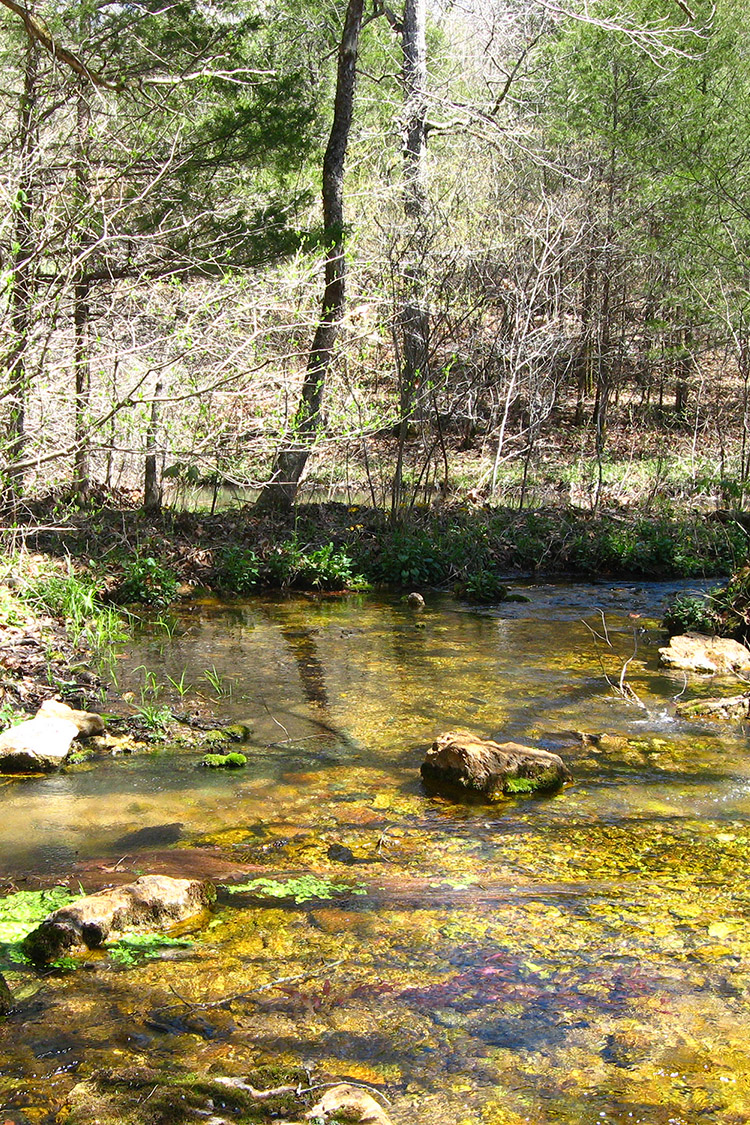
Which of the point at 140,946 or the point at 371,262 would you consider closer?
the point at 140,946

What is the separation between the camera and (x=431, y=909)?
444cm

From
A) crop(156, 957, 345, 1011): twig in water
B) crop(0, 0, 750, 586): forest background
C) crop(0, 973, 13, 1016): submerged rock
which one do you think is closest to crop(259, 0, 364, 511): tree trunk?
crop(0, 0, 750, 586): forest background

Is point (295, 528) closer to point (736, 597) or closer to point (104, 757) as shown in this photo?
point (736, 597)

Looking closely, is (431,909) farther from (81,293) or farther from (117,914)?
(81,293)

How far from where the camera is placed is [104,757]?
6.43m

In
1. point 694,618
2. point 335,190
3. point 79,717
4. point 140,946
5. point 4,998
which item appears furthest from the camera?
point 335,190

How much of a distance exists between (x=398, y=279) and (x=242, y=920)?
988 centimetres

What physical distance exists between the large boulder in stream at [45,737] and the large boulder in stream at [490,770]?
2.32m

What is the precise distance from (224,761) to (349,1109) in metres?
3.58

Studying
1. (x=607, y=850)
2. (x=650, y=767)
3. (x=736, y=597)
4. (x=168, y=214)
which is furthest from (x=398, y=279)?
(x=607, y=850)

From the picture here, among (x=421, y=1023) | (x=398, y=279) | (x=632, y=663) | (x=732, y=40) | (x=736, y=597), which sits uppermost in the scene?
(x=732, y=40)

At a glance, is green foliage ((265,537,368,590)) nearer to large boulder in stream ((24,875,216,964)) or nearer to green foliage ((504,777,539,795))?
green foliage ((504,777,539,795))

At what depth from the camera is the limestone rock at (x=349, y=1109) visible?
2824mm

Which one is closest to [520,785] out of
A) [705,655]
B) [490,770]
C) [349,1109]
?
[490,770]
